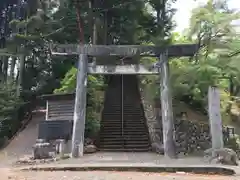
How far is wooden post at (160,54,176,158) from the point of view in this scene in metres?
13.1

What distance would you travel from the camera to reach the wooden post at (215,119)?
39.2 feet

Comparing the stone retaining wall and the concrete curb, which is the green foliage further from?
the concrete curb

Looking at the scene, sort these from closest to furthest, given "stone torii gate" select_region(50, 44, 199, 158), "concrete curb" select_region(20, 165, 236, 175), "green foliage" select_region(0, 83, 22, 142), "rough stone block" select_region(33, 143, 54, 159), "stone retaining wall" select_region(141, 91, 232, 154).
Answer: "concrete curb" select_region(20, 165, 236, 175) → "rough stone block" select_region(33, 143, 54, 159) → "stone torii gate" select_region(50, 44, 199, 158) → "stone retaining wall" select_region(141, 91, 232, 154) → "green foliage" select_region(0, 83, 22, 142)

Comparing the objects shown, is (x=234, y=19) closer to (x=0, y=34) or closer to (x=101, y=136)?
(x=101, y=136)

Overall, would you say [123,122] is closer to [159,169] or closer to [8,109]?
[8,109]

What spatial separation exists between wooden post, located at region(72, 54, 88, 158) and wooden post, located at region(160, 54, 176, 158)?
331 cm

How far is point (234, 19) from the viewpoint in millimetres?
16047

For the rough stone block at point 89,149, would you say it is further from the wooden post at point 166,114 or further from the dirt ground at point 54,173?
the wooden post at point 166,114

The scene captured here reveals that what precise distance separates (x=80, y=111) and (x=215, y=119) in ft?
17.6

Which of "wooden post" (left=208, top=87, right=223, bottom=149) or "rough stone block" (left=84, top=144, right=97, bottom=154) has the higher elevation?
"wooden post" (left=208, top=87, right=223, bottom=149)

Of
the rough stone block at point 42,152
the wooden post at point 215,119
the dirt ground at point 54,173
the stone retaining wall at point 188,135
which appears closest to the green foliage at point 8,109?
the dirt ground at point 54,173

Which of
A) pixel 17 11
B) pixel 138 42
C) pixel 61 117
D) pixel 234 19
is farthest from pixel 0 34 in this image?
pixel 234 19

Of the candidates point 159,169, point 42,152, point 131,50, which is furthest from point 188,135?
point 42,152

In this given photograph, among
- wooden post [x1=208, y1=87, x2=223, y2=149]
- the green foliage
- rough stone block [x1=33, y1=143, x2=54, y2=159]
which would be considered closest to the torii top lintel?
wooden post [x1=208, y1=87, x2=223, y2=149]
